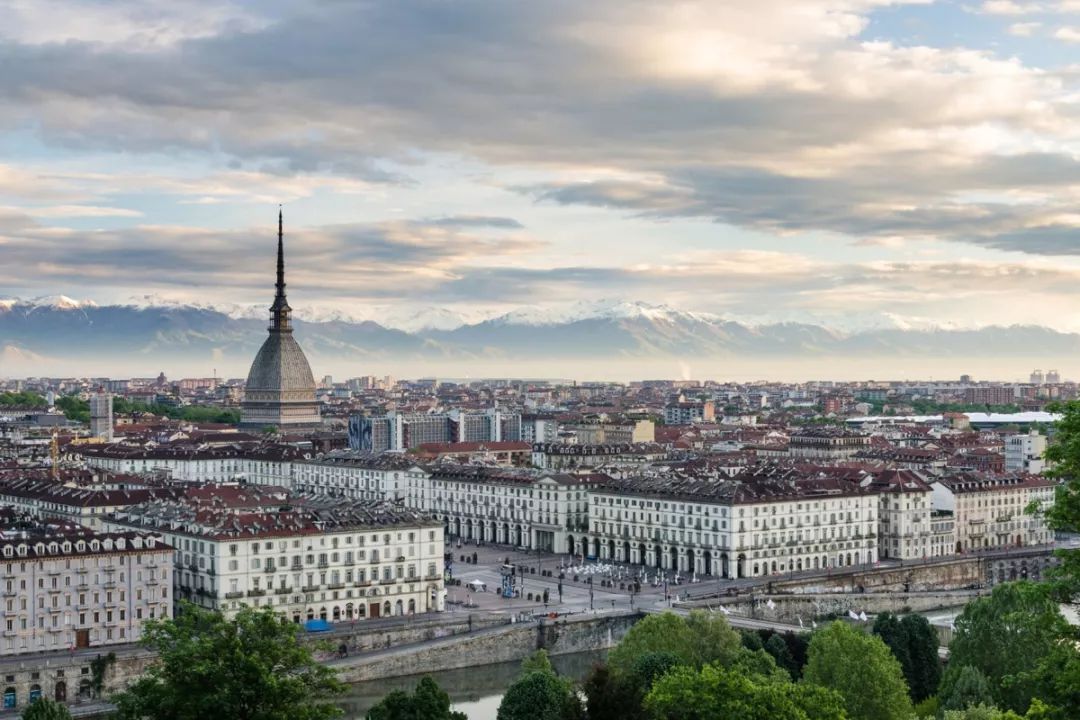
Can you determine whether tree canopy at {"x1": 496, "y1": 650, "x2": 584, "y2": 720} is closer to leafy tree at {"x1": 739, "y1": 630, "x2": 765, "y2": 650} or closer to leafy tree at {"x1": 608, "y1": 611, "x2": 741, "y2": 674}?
leafy tree at {"x1": 608, "y1": 611, "x2": 741, "y2": 674}

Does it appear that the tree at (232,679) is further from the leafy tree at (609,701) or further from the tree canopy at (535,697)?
the tree canopy at (535,697)

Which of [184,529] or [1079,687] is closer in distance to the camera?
[1079,687]

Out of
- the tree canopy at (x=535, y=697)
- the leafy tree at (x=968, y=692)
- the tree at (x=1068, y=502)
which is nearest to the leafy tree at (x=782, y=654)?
the leafy tree at (x=968, y=692)

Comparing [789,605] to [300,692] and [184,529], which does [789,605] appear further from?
[300,692]

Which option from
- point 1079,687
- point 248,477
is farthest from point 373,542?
point 248,477

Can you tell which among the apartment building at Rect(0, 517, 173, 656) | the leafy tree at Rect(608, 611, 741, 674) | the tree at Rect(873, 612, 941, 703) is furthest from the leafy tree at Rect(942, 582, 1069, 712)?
the apartment building at Rect(0, 517, 173, 656)

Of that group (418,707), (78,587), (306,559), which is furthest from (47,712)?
(306,559)
